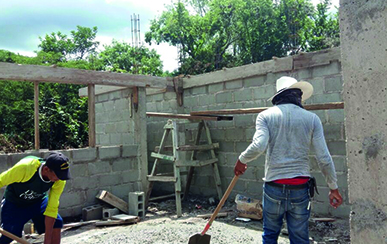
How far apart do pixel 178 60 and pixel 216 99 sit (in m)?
22.7

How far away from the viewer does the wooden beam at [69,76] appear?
5.24m

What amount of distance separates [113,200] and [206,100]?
8.90 feet

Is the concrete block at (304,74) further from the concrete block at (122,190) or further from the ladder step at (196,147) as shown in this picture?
the concrete block at (122,190)

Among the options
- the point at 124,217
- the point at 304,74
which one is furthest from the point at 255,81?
the point at 124,217

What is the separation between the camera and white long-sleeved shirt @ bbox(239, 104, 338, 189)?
2.87m

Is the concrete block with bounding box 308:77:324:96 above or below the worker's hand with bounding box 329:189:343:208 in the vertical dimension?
above

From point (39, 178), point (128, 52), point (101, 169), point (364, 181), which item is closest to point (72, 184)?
point (101, 169)

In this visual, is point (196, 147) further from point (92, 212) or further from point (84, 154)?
point (92, 212)

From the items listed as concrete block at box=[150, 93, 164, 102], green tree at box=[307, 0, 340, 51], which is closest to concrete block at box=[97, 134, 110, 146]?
concrete block at box=[150, 93, 164, 102]

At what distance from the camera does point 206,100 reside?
7160 millimetres

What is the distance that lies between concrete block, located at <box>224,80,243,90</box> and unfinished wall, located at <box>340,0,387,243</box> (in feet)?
14.1

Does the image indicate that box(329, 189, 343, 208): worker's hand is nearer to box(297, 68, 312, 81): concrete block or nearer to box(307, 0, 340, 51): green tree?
box(297, 68, 312, 81): concrete block

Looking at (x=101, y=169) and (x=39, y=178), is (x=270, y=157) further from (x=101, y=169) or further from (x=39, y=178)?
(x=101, y=169)

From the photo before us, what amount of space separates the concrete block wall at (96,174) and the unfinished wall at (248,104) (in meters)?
1.40
